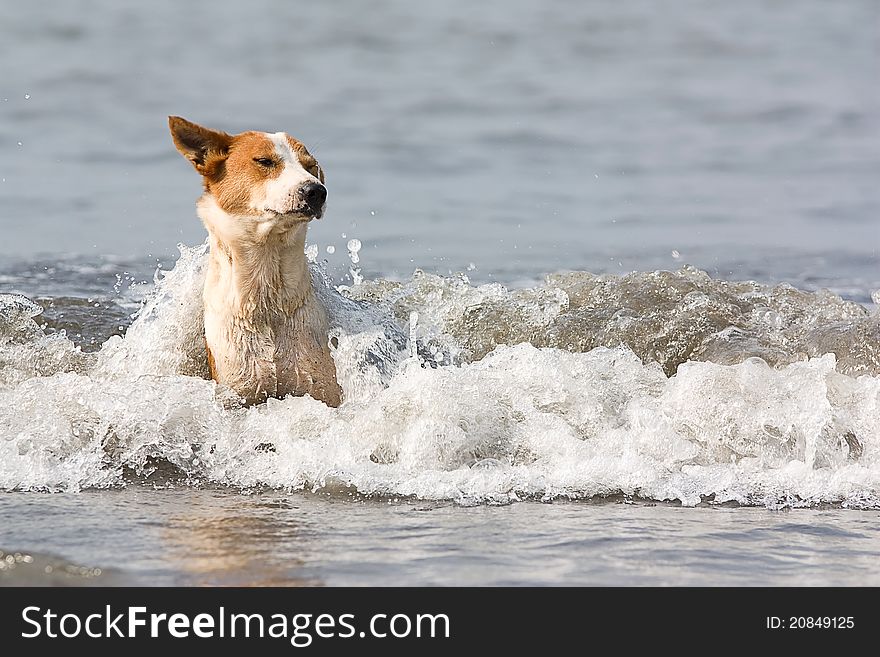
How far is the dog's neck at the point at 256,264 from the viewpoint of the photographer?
261 inches

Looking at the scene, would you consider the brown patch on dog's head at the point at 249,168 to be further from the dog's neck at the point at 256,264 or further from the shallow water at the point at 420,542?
the shallow water at the point at 420,542

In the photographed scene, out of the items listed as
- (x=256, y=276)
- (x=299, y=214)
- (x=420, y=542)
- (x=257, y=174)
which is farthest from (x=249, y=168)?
(x=420, y=542)

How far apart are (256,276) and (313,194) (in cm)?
67

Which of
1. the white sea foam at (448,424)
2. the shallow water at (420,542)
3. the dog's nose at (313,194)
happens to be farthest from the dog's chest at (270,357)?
the shallow water at (420,542)

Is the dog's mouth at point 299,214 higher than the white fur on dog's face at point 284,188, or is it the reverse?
the white fur on dog's face at point 284,188

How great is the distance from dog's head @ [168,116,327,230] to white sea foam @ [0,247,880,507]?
83 centimetres

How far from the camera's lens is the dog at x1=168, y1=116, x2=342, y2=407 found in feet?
21.5

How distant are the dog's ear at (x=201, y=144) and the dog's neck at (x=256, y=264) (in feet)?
0.62

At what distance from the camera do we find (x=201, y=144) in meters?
6.71

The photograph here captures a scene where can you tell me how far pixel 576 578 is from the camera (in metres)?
4.27

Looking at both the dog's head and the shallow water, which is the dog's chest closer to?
the dog's head

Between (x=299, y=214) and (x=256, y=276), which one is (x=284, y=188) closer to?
(x=299, y=214)
